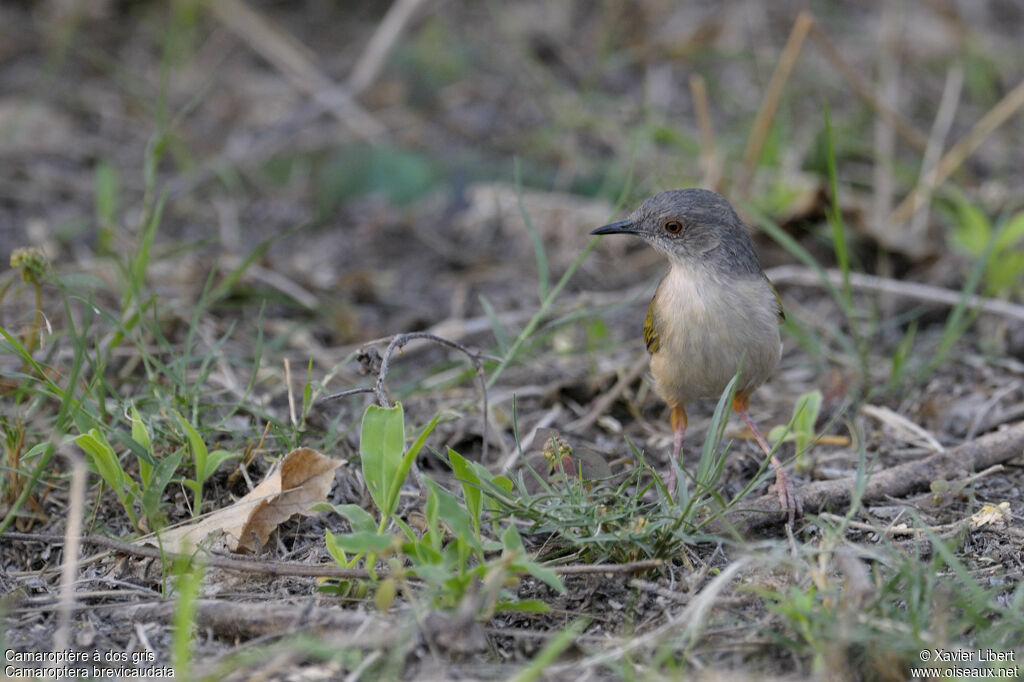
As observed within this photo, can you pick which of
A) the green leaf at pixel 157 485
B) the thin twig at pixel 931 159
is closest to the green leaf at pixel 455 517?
the green leaf at pixel 157 485

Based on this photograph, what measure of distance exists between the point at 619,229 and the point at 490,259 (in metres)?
2.85

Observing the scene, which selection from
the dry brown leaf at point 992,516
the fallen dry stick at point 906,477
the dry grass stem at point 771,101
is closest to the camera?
the dry brown leaf at point 992,516

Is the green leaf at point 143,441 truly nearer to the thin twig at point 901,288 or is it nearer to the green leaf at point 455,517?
the green leaf at point 455,517

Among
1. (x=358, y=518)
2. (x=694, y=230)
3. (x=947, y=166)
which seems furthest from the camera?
(x=947, y=166)

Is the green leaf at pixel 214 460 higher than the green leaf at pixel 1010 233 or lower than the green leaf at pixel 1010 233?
lower

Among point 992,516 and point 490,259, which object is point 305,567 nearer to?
point 992,516

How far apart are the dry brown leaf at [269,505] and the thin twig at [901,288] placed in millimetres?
3112

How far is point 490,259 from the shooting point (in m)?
7.82

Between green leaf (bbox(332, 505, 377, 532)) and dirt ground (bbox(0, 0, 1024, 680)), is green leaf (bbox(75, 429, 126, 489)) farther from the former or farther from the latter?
green leaf (bbox(332, 505, 377, 532))

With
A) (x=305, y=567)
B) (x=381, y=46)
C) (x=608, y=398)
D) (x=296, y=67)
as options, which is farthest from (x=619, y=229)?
(x=296, y=67)

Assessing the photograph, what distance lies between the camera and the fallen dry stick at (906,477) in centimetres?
410

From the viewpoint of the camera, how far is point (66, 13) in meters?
9.78

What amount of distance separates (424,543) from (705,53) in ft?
23.6

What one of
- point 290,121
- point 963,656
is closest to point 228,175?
point 290,121
